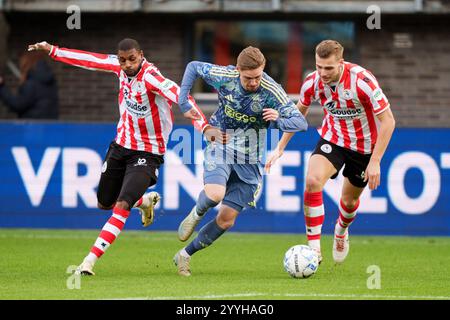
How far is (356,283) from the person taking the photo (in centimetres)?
1030

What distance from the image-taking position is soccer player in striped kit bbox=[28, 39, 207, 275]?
436 inches

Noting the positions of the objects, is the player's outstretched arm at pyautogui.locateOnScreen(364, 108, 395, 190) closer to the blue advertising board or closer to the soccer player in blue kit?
the soccer player in blue kit

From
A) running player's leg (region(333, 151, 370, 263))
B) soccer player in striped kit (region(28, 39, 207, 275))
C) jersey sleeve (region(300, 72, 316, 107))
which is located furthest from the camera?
running player's leg (region(333, 151, 370, 263))

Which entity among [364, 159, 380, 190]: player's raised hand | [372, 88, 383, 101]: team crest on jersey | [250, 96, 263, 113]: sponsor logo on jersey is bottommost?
[364, 159, 380, 190]: player's raised hand

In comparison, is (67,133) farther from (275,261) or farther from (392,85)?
(392,85)

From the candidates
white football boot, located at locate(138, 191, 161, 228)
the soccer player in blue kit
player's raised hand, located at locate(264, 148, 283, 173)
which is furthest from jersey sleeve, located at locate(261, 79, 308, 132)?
white football boot, located at locate(138, 191, 161, 228)

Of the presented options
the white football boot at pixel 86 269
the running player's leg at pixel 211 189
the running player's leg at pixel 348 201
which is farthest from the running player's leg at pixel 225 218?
the running player's leg at pixel 348 201

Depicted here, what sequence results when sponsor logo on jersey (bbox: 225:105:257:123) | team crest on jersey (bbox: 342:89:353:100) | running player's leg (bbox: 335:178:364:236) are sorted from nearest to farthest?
sponsor logo on jersey (bbox: 225:105:257:123) < team crest on jersey (bbox: 342:89:353:100) < running player's leg (bbox: 335:178:364:236)

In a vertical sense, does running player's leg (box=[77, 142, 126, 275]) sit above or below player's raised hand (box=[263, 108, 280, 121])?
below

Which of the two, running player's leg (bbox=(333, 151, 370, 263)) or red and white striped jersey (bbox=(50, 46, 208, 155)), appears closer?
red and white striped jersey (bbox=(50, 46, 208, 155))

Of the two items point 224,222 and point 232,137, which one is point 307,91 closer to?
point 232,137

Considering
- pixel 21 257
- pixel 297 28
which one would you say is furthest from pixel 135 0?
pixel 21 257

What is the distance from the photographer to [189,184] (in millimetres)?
15711

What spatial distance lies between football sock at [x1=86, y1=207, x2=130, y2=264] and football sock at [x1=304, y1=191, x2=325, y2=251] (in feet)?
5.94
